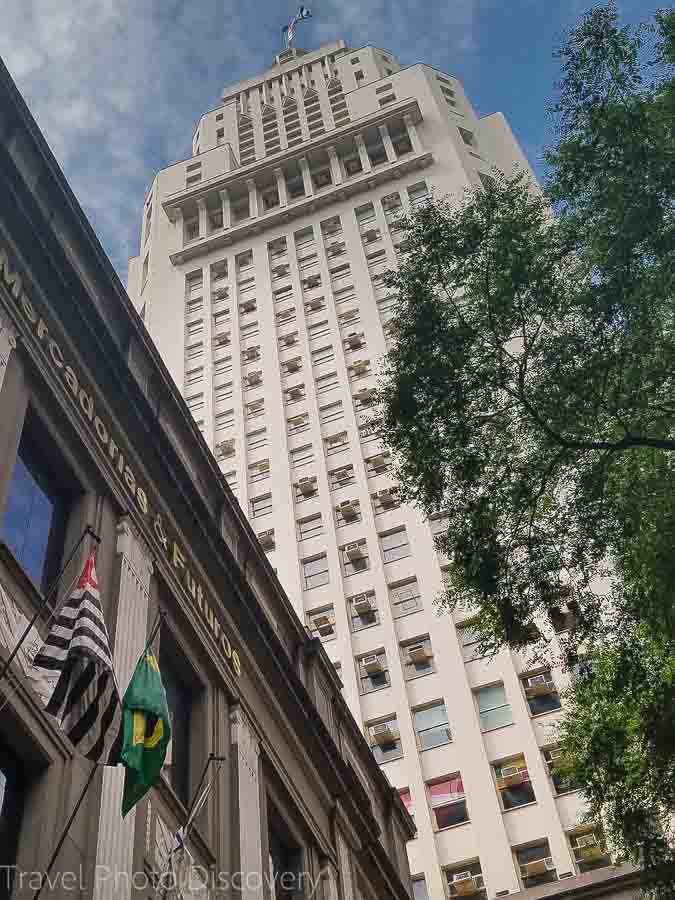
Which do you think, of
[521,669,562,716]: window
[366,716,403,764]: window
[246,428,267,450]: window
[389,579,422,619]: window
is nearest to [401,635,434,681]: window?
[389,579,422,619]: window

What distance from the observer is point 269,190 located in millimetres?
77375

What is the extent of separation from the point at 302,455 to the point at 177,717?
3674cm

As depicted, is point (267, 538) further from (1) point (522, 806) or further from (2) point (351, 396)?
(1) point (522, 806)

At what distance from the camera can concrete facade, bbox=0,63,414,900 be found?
1177 centimetres

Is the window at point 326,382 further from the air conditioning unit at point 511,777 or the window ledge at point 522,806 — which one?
the window ledge at point 522,806

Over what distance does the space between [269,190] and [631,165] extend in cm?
6233

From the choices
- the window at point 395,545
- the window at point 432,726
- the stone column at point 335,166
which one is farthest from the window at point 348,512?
the stone column at point 335,166

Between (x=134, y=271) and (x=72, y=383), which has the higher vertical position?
(x=134, y=271)

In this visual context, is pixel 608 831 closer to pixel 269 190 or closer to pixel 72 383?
pixel 72 383

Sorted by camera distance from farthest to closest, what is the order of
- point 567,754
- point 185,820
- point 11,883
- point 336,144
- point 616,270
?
point 336,144 < point 567,754 < point 616,270 < point 185,820 < point 11,883

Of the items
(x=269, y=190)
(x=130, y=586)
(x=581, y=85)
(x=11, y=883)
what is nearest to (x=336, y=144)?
(x=269, y=190)

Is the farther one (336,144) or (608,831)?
(336,144)

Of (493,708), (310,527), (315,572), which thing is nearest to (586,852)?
(493,708)

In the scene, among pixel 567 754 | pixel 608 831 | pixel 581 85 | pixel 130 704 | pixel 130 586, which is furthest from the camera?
pixel 567 754
